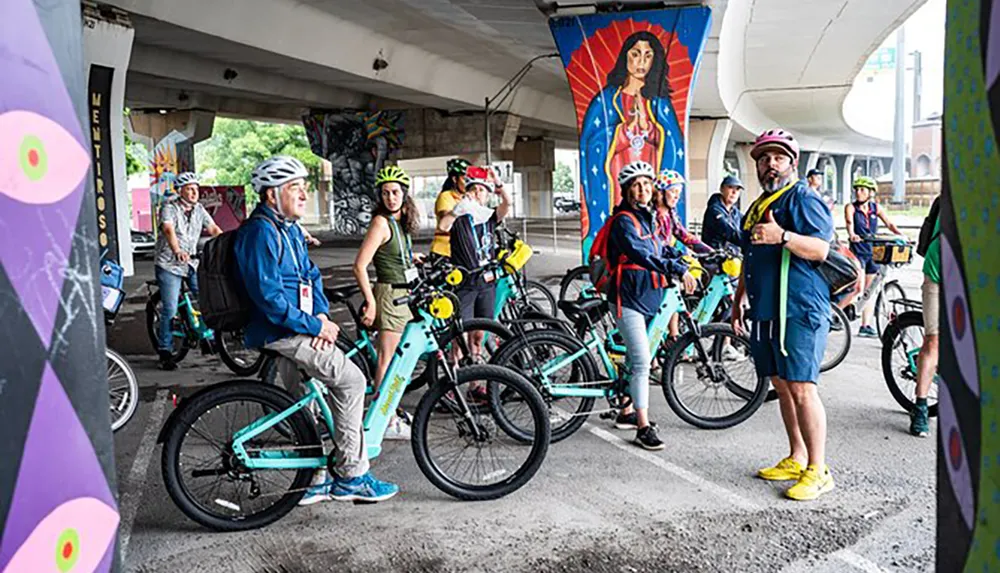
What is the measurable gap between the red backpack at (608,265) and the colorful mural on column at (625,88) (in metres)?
Result: 6.56

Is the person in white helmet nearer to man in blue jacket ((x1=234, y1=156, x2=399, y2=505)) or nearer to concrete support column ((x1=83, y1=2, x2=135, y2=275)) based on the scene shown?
man in blue jacket ((x1=234, y1=156, x2=399, y2=505))

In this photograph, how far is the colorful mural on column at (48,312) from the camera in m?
2.07

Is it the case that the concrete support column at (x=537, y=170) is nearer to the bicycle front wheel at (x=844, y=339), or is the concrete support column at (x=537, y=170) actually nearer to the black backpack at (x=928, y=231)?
the bicycle front wheel at (x=844, y=339)

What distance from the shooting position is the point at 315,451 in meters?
4.45

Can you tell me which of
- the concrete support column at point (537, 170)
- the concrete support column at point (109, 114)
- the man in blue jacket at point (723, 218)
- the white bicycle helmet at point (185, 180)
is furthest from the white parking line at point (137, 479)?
the concrete support column at point (537, 170)

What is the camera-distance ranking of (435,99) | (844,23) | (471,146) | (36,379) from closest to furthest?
(36,379)
(844,23)
(435,99)
(471,146)

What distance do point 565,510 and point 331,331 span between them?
5.11 feet

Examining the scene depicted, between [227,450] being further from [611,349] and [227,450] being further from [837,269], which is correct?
[837,269]

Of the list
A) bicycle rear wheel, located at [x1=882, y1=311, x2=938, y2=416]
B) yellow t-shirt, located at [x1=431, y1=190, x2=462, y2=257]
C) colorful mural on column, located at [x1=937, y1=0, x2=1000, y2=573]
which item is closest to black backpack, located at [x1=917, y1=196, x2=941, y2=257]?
bicycle rear wheel, located at [x1=882, y1=311, x2=938, y2=416]

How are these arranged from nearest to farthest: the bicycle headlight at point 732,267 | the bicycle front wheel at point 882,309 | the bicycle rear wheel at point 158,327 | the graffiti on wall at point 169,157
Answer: the bicycle headlight at point 732,267
the bicycle rear wheel at point 158,327
the bicycle front wheel at point 882,309
the graffiti on wall at point 169,157

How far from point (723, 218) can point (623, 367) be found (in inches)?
127

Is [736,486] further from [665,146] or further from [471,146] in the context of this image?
[471,146]

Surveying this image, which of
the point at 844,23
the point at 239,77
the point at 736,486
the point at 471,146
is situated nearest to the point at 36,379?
the point at 736,486

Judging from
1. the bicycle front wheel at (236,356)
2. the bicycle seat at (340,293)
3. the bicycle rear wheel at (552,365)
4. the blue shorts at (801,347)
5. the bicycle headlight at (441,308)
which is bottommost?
the bicycle front wheel at (236,356)
